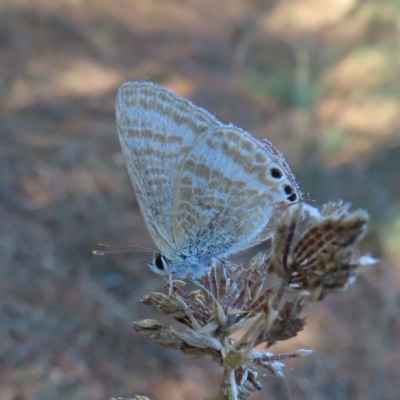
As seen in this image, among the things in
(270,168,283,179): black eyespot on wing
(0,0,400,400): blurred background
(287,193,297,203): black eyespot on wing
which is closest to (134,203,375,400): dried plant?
(287,193,297,203): black eyespot on wing

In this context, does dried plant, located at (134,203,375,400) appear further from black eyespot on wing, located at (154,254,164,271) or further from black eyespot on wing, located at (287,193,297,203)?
black eyespot on wing, located at (154,254,164,271)

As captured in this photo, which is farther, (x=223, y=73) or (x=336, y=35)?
(x=223, y=73)

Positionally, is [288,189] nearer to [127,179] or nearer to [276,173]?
[276,173]

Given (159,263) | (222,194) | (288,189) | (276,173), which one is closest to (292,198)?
(288,189)

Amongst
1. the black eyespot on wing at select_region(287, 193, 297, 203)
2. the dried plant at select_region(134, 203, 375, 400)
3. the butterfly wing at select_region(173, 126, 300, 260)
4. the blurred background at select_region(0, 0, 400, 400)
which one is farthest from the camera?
the blurred background at select_region(0, 0, 400, 400)

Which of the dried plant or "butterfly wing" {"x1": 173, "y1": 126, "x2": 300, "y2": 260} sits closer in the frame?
the dried plant

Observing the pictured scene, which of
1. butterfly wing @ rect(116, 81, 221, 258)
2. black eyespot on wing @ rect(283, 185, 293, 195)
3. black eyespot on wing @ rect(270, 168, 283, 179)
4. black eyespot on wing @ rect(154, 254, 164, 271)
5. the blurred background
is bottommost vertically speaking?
black eyespot on wing @ rect(154, 254, 164, 271)

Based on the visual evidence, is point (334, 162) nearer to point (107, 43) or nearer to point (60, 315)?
point (60, 315)

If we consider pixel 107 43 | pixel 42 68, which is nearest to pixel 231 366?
pixel 42 68
